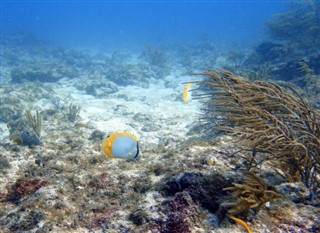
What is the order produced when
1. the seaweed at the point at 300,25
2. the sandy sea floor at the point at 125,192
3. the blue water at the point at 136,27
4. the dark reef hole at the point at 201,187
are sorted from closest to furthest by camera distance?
the sandy sea floor at the point at 125,192, the dark reef hole at the point at 201,187, the seaweed at the point at 300,25, the blue water at the point at 136,27

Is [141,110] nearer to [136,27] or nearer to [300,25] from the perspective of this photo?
[300,25]

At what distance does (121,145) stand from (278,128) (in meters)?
1.70

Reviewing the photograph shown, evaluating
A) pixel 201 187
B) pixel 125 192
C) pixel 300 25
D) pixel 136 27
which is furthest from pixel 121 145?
pixel 136 27

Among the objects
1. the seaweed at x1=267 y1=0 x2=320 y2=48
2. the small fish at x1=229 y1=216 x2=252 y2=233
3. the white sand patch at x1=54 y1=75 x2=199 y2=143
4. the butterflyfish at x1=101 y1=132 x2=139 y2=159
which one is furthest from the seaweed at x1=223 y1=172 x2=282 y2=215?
the seaweed at x1=267 y1=0 x2=320 y2=48

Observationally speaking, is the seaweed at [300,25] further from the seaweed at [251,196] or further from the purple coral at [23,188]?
the purple coral at [23,188]

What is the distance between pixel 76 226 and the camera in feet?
8.20

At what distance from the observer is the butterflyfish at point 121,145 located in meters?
2.71

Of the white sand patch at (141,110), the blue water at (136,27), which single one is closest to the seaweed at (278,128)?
the white sand patch at (141,110)

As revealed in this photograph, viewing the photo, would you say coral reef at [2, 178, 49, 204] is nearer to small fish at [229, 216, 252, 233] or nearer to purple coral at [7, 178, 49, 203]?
purple coral at [7, 178, 49, 203]

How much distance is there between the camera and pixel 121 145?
8.87 feet

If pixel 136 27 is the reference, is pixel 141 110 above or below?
below

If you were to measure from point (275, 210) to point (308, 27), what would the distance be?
18.4m

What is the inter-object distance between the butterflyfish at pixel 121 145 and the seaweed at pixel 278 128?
1058mm

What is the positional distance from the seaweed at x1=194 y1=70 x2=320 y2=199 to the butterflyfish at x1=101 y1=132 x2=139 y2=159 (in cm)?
106
